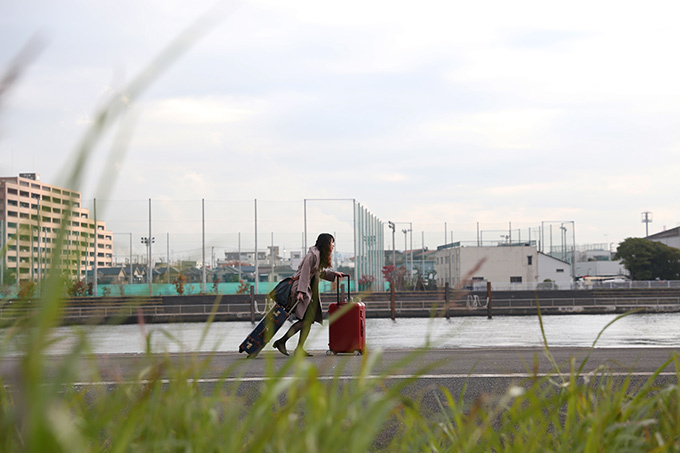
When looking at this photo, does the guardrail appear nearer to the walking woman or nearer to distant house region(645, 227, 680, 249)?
the walking woman

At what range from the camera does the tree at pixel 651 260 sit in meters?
66.6

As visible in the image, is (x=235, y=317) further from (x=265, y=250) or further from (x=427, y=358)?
(x=265, y=250)

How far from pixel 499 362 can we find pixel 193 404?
5527mm

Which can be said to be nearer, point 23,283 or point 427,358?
point 23,283

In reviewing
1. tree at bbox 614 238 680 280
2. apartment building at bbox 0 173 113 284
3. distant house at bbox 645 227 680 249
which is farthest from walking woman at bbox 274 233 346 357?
distant house at bbox 645 227 680 249

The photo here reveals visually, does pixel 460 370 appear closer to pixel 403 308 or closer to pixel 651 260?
pixel 403 308

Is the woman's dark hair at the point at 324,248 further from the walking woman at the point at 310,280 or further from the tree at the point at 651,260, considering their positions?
the tree at the point at 651,260

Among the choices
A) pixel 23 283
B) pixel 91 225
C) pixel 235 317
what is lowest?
pixel 235 317

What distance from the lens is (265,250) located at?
47250 mm

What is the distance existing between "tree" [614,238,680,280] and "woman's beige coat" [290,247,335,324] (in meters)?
63.7

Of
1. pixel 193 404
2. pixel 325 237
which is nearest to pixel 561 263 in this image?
pixel 325 237

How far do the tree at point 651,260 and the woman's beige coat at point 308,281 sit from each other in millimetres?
63680

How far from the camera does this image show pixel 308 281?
8078mm

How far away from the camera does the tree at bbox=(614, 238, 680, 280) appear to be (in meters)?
66.6
